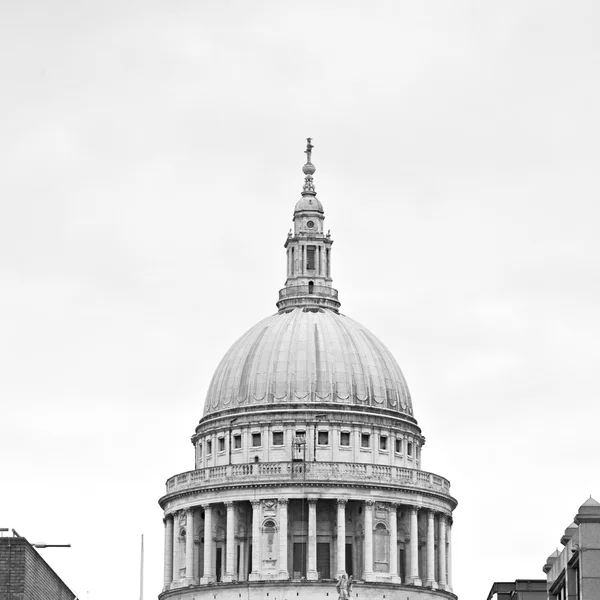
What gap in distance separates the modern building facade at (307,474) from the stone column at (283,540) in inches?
3.1

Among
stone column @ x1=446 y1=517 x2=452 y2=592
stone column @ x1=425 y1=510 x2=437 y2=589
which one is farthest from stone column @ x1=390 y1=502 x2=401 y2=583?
stone column @ x1=446 y1=517 x2=452 y2=592

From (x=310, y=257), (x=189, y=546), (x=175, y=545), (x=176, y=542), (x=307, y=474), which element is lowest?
(x=189, y=546)

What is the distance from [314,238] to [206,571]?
3015cm

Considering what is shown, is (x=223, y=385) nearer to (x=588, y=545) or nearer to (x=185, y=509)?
(x=185, y=509)

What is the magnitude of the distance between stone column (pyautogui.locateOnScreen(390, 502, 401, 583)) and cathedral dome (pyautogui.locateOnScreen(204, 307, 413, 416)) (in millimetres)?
9645

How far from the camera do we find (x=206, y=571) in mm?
185875

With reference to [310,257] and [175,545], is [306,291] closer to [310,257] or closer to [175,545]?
[310,257]

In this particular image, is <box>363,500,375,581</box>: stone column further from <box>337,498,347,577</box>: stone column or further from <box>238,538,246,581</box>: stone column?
<box>238,538,246,581</box>: stone column

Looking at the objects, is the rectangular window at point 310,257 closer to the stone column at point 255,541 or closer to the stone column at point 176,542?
the stone column at point 255,541

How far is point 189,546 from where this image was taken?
18838cm

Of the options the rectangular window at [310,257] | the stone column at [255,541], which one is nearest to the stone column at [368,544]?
the stone column at [255,541]

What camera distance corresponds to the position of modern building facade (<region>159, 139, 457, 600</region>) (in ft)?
604

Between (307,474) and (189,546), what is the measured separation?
11.7 meters

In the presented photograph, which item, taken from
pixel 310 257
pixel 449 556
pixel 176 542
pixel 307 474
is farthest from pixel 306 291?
pixel 449 556
